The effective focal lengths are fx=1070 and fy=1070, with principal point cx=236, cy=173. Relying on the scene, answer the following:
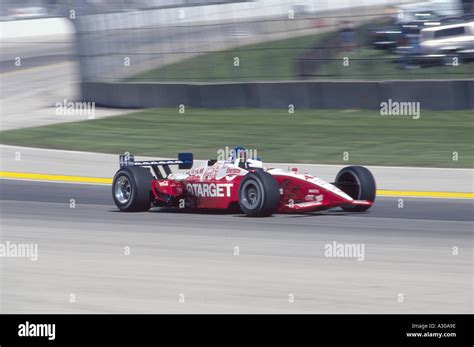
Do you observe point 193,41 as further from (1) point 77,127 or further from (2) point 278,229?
(2) point 278,229

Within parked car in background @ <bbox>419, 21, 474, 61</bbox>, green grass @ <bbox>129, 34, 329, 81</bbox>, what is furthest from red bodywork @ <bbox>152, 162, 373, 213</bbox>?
green grass @ <bbox>129, 34, 329, 81</bbox>

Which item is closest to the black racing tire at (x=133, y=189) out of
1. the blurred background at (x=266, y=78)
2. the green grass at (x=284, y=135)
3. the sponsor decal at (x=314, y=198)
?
the sponsor decal at (x=314, y=198)

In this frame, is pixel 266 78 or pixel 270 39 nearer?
pixel 266 78

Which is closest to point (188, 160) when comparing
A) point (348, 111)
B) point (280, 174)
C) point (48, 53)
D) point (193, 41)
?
point (280, 174)

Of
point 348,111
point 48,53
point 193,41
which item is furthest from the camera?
point 48,53

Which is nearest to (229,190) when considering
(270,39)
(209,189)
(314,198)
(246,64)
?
(209,189)

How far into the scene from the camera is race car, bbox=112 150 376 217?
12.9 meters

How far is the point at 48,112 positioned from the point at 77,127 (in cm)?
345

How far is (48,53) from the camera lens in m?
45.0

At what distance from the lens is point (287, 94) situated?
82.4 feet

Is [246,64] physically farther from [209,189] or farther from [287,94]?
[209,189]

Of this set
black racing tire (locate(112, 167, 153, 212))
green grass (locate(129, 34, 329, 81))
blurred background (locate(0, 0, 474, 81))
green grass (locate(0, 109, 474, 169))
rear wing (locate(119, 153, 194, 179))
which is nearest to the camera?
black racing tire (locate(112, 167, 153, 212))

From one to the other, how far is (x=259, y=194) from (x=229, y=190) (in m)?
0.75

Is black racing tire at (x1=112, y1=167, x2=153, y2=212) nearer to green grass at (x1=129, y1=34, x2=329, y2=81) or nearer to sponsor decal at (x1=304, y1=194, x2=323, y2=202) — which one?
sponsor decal at (x1=304, y1=194, x2=323, y2=202)
